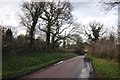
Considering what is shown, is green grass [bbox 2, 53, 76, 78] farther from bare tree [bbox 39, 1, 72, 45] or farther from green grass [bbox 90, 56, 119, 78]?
bare tree [bbox 39, 1, 72, 45]

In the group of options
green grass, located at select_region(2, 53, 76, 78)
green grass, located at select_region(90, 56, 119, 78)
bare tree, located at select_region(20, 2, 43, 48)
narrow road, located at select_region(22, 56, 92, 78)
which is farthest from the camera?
bare tree, located at select_region(20, 2, 43, 48)

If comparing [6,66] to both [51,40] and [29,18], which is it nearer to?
[29,18]

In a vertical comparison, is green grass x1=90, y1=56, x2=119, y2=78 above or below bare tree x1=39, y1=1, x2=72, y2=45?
below

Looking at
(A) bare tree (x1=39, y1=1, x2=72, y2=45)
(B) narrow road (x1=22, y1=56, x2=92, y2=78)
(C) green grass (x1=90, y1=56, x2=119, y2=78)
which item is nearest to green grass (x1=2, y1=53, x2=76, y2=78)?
(B) narrow road (x1=22, y1=56, x2=92, y2=78)

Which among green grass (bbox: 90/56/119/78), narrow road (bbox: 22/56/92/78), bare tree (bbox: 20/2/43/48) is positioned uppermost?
bare tree (bbox: 20/2/43/48)

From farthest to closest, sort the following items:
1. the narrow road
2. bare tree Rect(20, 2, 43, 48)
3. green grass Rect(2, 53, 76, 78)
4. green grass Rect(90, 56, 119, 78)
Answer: bare tree Rect(20, 2, 43, 48)
green grass Rect(2, 53, 76, 78)
the narrow road
green grass Rect(90, 56, 119, 78)

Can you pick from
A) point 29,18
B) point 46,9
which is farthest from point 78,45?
point 29,18

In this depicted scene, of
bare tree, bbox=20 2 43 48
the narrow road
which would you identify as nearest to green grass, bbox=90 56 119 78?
the narrow road

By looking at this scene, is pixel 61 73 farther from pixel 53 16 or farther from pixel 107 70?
pixel 53 16

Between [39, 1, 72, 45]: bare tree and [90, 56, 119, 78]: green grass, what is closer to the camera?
[90, 56, 119, 78]: green grass

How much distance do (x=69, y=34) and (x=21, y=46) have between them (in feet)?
97.7

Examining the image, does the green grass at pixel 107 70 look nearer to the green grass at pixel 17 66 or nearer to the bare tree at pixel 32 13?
the green grass at pixel 17 66

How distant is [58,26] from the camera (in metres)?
58.8

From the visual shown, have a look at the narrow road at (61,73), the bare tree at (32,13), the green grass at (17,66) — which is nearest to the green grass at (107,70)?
the narrow road at (61,73)
